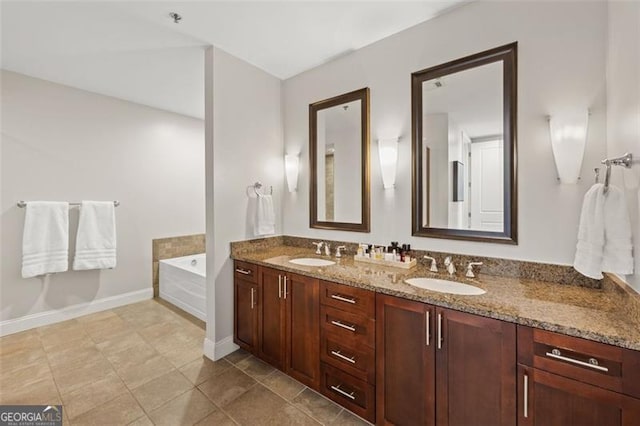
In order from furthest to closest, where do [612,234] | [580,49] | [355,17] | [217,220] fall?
[217,220]
[355,17]
[580,49]
[612,234]

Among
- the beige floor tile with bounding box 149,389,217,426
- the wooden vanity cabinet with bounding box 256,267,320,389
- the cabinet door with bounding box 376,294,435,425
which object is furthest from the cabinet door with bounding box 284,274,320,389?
the beige floor tile with bounding box 149,389,217,426

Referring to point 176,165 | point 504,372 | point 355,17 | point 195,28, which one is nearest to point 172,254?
point 176,165

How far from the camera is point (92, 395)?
→ 1860 mm

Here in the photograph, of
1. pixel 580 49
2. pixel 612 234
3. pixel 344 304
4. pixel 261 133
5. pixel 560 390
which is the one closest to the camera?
pixel 560 390

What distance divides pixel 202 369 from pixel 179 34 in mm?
2739

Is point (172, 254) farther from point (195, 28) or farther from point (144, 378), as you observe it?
point (195, 28)

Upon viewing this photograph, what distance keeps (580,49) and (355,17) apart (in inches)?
54.9

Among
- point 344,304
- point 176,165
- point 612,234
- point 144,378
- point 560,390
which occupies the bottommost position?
point 144,378

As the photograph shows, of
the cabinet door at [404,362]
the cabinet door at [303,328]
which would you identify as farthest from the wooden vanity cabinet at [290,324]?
the cabinet door at [404,362]

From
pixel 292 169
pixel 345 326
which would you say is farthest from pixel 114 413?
pixel 292 169

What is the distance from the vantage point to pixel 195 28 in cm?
208

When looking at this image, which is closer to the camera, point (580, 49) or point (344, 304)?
point (580, 49)

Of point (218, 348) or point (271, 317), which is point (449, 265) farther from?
point (218, 348)

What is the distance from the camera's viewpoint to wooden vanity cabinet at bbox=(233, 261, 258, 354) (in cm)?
228
